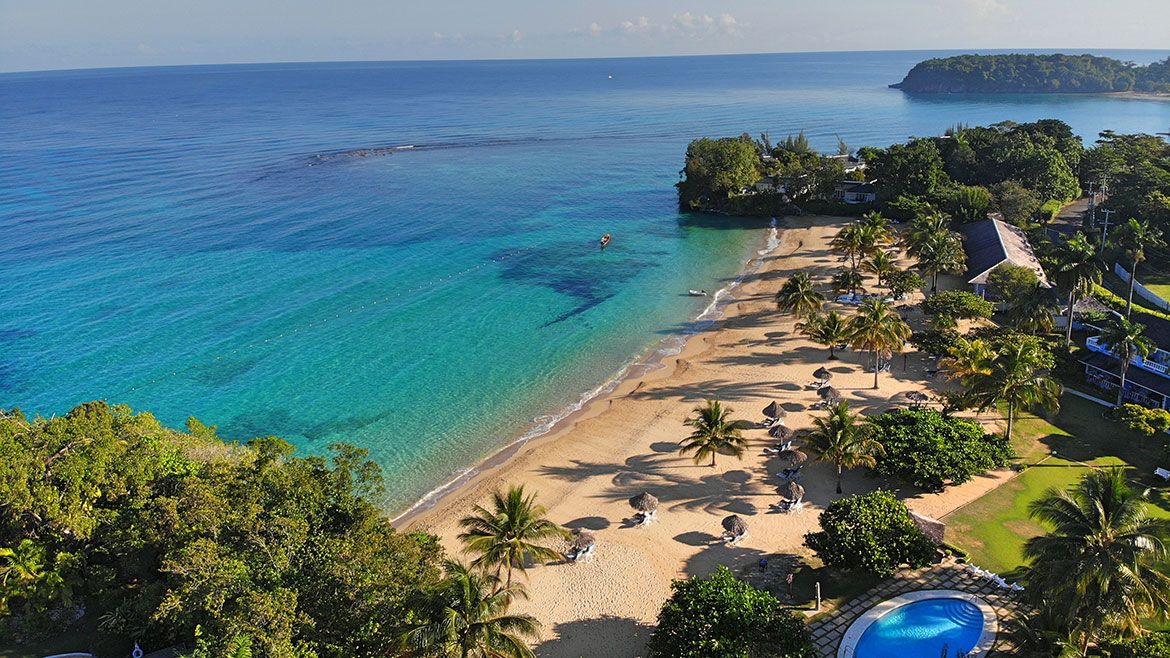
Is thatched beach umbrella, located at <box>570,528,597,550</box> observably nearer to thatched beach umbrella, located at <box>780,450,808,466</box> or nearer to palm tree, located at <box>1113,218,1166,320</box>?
thatched beach umbrella, located at <box>780,450,808,466</box>

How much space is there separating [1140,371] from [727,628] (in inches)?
1266

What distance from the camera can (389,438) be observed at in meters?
40.1

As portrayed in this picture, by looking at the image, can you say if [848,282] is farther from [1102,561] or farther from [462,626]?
[462,626]

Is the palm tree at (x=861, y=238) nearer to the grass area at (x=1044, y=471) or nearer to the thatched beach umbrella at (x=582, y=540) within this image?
the grass area at (x=1044, y=471)

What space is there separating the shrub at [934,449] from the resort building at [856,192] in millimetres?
58486

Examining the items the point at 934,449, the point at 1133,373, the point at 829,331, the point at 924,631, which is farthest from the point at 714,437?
the point at 1133,373

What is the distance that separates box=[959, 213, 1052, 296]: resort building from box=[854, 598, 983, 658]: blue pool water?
35.5 m

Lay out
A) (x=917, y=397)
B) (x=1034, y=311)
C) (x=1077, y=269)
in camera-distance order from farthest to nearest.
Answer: (x=1034, y=311)
(x=1077, y=269)
(x=917, y=397)

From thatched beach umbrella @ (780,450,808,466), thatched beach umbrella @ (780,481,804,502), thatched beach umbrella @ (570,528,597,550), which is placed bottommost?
thatched beach umbrella @ (570,528,597,550)

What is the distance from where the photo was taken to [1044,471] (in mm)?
33062

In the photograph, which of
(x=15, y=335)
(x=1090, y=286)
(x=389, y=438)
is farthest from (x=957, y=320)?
(x=15, y=335)

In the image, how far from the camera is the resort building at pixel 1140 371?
125ft

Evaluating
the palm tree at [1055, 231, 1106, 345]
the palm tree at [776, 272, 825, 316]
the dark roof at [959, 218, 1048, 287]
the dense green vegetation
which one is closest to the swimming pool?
the dense green vegetation

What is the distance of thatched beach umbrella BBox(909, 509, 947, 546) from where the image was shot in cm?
2717
